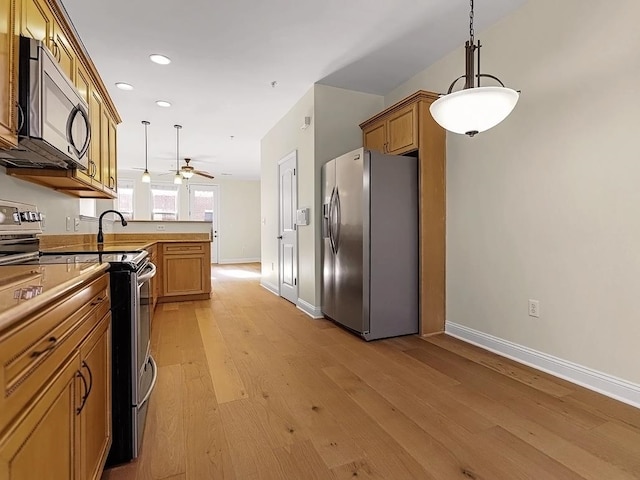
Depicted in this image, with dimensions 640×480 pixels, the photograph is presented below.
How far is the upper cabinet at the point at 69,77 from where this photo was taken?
1422 mm

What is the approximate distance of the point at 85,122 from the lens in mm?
2180

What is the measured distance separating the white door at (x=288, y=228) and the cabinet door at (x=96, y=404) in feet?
10.5

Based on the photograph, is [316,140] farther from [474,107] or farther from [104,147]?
[474,107]

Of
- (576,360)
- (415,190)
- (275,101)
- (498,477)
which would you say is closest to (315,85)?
(275,101)

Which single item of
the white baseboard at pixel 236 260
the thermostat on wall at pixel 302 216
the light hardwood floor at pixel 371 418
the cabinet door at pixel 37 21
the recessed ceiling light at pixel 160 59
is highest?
the recessed ceiling light at pixel 160 59

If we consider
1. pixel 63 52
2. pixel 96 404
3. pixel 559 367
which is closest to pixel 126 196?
pixel 63 52

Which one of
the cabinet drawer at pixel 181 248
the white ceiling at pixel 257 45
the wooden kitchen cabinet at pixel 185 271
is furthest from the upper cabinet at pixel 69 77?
the wooden kitchen cabinet at pixel 185 271

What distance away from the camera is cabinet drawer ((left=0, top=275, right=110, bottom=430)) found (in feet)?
2.15

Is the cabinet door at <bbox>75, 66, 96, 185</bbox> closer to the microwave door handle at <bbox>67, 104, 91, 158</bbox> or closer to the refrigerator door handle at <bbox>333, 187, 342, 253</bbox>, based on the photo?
the microwave door handle at <bbox>67, 104, 91, 158</bbox>

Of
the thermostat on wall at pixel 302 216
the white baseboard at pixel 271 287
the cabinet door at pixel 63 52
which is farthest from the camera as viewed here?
the white baseboard at pixel 271 287

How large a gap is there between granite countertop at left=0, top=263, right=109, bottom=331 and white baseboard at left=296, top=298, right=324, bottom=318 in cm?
287

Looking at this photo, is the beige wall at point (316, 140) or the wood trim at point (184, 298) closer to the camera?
the beige wall at point (316, 140)

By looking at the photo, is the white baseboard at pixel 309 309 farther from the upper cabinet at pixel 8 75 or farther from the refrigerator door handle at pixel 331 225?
the upper cabinet at pixel 8 75

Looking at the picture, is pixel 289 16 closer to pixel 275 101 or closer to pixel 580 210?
pixel 275 101
